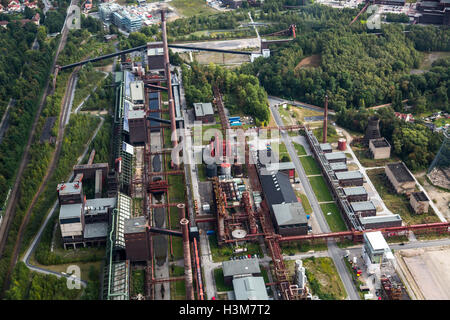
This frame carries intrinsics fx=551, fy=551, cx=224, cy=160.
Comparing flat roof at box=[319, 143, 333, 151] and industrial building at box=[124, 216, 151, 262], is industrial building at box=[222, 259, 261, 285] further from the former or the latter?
flat roof at box=[319, 143, 333, 151]

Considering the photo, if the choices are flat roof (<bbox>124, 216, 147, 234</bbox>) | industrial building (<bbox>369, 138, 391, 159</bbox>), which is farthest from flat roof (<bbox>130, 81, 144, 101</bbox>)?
industrial building (<bbox>369, 138, 391, 159</bbox>)

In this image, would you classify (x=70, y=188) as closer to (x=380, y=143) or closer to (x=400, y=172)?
(x=400, y=172)

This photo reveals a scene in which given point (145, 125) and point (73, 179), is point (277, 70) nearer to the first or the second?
point (145, 125)

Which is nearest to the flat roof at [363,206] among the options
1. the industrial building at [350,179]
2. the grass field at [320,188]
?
the grass field at [320,188]

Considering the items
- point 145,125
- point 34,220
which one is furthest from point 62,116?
point 34,220

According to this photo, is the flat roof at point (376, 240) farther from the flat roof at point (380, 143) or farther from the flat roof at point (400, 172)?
the flat roof at point (380, 143)

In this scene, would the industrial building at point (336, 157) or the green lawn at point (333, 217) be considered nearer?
the green lawn at point (333, 217)

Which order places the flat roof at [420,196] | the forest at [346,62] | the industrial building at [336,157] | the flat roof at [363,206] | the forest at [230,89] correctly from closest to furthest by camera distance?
the flat roof at [363,206] < the flat roof at [420,196] < the industrial building at [336,157] < the forest at [230,89] < the forest at [346,62]

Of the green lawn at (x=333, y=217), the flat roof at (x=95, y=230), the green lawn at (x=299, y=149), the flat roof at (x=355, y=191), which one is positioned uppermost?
the flat roof at (x=355, y=191)
